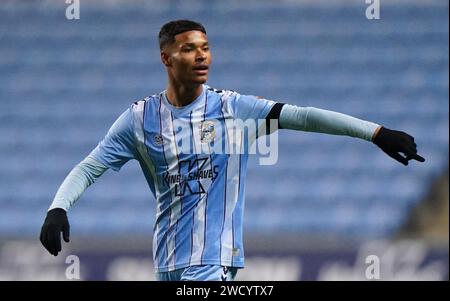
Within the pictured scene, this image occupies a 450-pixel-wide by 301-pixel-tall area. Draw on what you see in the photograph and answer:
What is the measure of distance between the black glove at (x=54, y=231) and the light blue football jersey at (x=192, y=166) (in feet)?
1.56

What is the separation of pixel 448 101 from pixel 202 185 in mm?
7574

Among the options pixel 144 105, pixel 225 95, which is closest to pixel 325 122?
pixel 225 95

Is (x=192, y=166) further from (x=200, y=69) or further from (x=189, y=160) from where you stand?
(x=200, y=69)

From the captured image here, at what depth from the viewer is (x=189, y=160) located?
516cm

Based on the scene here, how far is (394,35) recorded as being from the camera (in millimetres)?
12539

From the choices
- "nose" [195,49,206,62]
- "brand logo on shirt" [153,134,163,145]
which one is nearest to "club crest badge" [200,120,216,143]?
"brand logo on shirt" [153,134,163,145]

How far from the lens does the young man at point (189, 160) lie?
504cm

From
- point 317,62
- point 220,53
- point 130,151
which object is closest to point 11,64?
point 220,53

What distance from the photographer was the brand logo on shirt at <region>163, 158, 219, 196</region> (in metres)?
5.11

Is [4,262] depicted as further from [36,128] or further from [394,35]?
[394,35]

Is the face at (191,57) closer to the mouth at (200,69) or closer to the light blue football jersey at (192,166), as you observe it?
the mouth at (200,69)

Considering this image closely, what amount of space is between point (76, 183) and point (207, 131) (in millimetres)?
711

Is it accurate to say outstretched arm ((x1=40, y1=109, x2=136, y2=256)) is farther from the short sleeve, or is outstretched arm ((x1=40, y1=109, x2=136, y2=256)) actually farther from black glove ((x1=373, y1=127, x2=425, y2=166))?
black glove ((x1=373, y1=127, x2=425, y2=166))

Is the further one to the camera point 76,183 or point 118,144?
point 118,144
